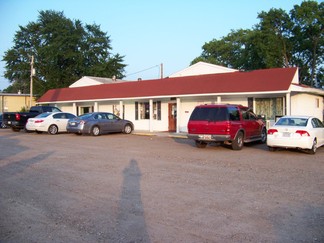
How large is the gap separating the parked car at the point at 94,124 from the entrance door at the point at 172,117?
4.02 m

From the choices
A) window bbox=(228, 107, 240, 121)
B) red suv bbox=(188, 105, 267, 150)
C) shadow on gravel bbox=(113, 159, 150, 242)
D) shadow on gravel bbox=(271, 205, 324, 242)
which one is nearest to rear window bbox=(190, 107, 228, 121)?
red suv bbox=(188, 105, 267, 150)

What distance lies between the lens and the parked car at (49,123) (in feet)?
75.2

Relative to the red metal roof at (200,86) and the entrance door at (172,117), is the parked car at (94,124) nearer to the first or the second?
the red metal roof at (200,86)

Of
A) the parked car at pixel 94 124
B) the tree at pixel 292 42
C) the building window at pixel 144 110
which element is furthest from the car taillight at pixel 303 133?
the tree at pixel 292 42

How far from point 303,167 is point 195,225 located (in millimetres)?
6201

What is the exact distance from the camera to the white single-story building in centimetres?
1961

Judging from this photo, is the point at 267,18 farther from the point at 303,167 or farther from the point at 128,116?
the point at 303,167

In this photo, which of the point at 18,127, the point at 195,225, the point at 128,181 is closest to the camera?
the point at 195,225

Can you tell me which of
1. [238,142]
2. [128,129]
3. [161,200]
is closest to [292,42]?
[128,129]

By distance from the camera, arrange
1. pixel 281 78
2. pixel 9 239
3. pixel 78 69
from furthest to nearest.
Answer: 1. pixel 78 69
2. pixel 281 78
3. pixel 9 239

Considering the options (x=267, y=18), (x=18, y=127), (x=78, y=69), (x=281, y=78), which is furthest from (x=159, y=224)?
(x=78, y=69)

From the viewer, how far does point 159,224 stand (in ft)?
17.5

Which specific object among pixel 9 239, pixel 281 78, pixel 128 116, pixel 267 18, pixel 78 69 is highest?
pixel 267 18

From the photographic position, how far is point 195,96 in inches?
897
